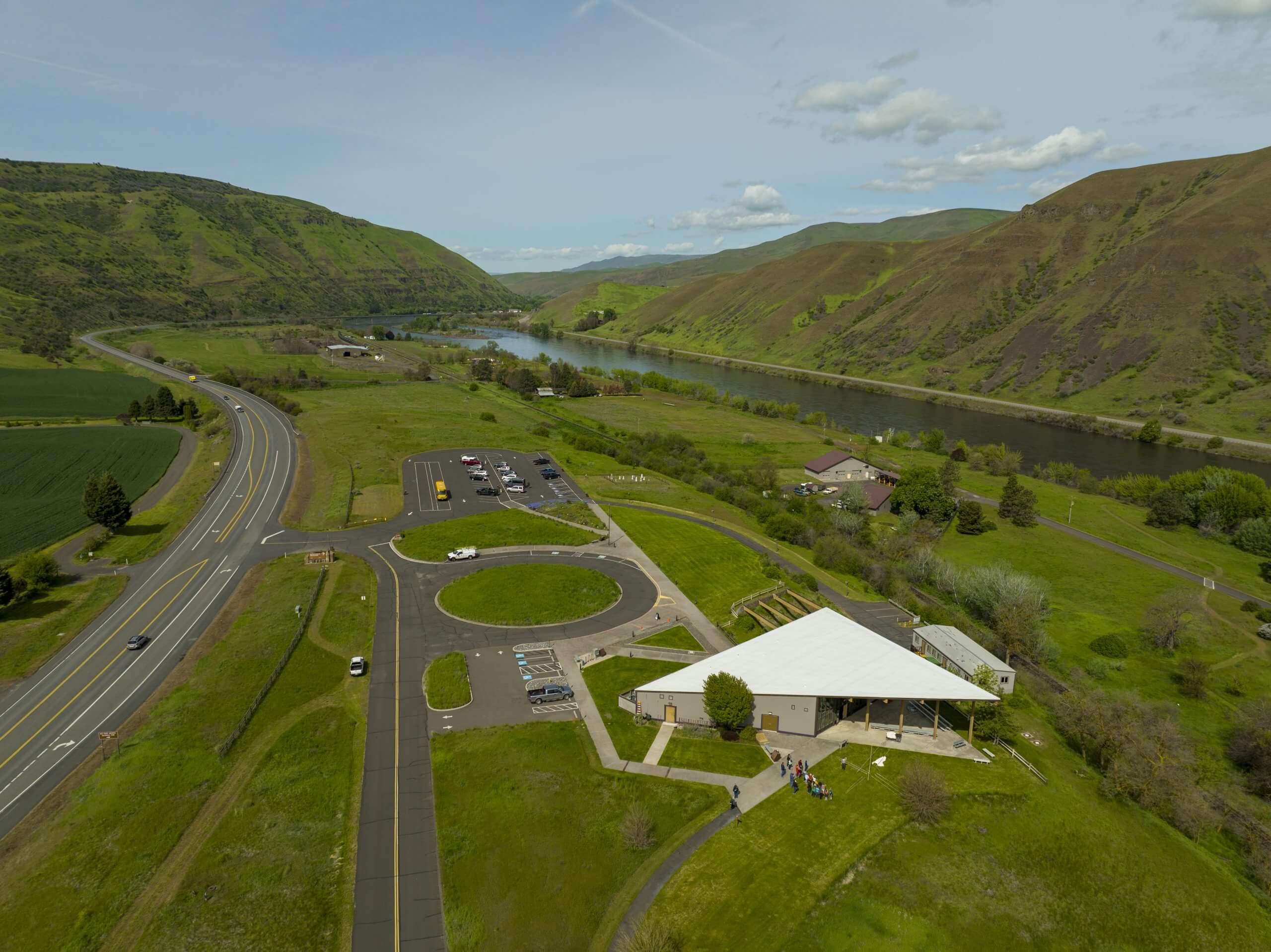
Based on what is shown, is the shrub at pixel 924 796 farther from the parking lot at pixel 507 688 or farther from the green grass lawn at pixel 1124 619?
the green grass lawn at pixel 1124 619

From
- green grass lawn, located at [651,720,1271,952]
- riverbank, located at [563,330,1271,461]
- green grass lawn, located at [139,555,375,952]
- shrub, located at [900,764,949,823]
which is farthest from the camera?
riverbank, located at [563,330,1271,461]

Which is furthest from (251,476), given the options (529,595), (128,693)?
(529,595)

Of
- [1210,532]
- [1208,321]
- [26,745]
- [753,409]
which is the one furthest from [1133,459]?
[26,745]

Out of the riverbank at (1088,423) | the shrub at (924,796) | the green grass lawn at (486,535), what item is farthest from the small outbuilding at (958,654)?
the riverbank at (1088,423)

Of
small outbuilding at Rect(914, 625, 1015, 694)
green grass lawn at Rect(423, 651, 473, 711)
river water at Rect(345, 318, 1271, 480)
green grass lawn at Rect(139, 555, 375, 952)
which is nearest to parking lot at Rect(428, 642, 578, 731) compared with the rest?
green grass lawn at Rect(423, 651, 473, 711)

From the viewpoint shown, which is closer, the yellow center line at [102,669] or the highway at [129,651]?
the highway at [129,651]

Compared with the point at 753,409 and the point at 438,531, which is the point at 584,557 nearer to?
the point at 438,531

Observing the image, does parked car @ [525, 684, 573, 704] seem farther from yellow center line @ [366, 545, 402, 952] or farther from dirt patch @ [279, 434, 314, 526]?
dirt patch @ [279, 434, 314, 526]
